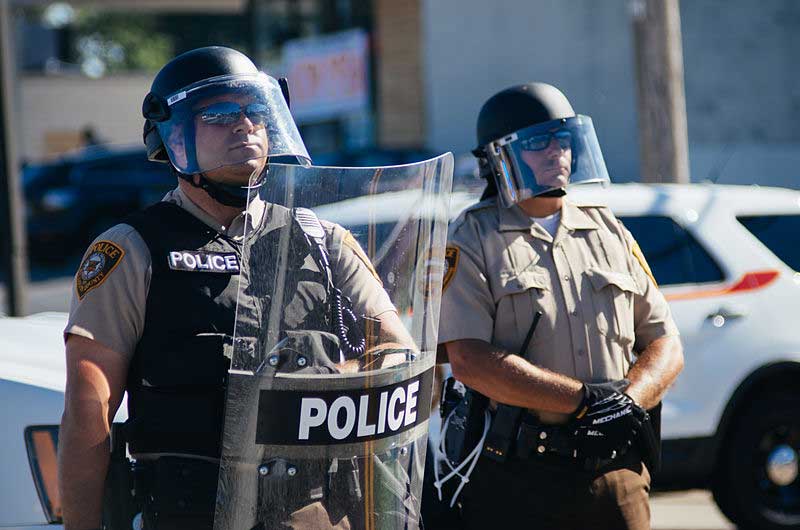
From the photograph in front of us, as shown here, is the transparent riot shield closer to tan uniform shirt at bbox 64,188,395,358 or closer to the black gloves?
tan uniform shirt at bbox 64,188,395,358

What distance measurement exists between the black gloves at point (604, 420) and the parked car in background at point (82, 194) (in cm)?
1343

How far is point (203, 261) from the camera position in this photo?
2.29 m

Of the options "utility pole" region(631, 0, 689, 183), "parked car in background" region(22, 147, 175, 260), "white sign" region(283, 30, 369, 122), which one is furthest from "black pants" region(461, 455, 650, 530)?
"white sign" region(283, 30, 369, 122)

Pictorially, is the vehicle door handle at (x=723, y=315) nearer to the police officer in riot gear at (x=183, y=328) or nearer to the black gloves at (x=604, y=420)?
the black gloves at (x=604, y=420)

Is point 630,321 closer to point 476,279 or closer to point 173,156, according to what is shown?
point 476,279

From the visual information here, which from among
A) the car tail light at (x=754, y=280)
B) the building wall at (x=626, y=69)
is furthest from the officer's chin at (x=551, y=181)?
the building wall at (x=626, y=69)

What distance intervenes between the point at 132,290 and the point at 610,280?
135 cm

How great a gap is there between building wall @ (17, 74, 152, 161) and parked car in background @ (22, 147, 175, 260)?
18566 millimetres

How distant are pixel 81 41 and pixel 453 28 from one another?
53.5 m

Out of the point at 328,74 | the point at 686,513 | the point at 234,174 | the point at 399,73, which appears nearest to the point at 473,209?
the point at 234,174

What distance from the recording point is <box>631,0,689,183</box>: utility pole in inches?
269

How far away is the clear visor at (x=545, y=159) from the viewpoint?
3.11m

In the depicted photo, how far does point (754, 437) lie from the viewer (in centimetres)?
541

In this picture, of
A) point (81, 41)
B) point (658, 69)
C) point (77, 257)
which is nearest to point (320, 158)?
point (77, 257)
